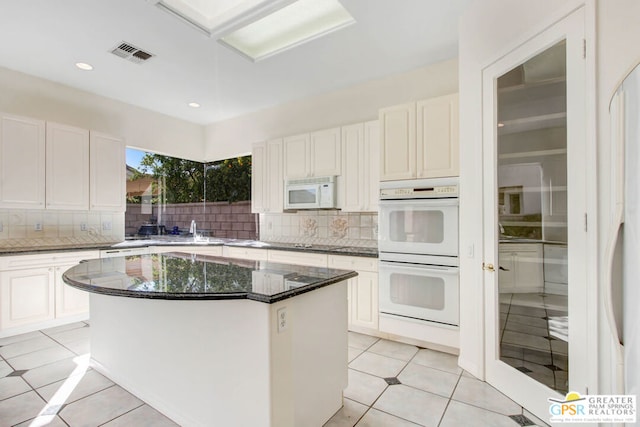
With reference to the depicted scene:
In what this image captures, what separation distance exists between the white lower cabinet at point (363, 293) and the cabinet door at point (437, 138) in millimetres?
1098

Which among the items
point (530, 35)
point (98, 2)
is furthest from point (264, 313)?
point (98, 2)

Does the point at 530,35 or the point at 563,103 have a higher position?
the point at 530,35

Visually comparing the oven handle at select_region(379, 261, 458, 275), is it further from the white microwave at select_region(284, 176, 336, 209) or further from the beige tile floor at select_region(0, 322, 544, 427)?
the white microwave at select_region(284, 176, 336, 209)

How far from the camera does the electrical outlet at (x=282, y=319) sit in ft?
4.85

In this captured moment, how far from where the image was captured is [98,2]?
2.36 metres

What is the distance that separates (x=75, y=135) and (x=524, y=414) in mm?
5229

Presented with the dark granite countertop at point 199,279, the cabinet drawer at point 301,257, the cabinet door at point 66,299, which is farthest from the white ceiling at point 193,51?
the cabinet door at point 66,299

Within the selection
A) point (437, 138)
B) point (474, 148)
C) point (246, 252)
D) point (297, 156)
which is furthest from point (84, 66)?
point (474, 148)

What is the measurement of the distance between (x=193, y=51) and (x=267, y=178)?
1.87 metres

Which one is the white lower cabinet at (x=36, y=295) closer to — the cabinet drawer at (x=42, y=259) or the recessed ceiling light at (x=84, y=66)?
the cabinet drawer at (x=42, y=259)

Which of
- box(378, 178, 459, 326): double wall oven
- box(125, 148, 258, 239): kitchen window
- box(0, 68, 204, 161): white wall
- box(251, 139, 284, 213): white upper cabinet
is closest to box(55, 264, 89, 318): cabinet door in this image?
box(125, 148, 258, 239): kitchen window

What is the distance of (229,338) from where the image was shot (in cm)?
159

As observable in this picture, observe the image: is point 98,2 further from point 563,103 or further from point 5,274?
point 563,103

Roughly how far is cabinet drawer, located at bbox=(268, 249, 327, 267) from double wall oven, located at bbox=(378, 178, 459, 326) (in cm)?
74
